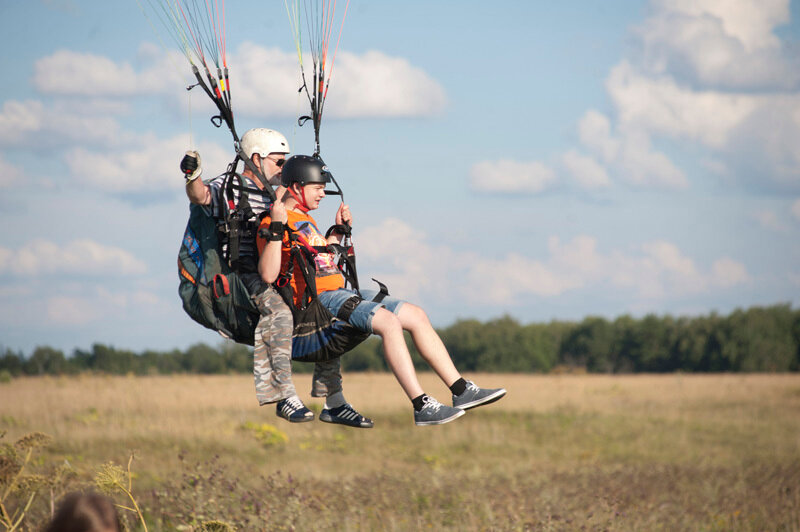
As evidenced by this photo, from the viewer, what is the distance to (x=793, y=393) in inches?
1722

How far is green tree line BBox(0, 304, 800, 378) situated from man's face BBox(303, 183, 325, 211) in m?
58.8

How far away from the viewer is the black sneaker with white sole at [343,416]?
6.47 m

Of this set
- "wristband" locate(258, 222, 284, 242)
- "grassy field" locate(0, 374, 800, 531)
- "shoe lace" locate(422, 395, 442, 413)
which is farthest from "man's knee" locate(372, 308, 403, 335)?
"grassy field" locate(0, 374, 800, 531)

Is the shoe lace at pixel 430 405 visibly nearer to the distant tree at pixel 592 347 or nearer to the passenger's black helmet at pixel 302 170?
the passenger's black helmet at pixel 302 170

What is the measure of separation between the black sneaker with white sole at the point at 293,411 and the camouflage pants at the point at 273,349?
0.06m

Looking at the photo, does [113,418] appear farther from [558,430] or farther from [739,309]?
[739,309]

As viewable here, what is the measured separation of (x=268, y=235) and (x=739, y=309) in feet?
257

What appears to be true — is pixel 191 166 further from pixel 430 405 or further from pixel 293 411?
pixel 430 405

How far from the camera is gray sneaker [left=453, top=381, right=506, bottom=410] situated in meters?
5.81

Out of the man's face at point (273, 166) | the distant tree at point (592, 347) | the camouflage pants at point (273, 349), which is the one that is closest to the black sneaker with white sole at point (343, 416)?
the camouflage pants at point (273, 349)

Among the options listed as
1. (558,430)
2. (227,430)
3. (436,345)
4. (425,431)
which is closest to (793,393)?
(558,430)

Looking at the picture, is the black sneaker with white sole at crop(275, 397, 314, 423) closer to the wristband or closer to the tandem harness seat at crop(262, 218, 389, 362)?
the tandem harness seat at crop(262, 218, 389, 362)

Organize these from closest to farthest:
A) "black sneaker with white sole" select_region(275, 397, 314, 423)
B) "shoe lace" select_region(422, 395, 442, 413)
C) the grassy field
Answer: "shoe lace" select_region(422, 395, 442, 413), "black sneaker with white sole" select_region(275, 397, 314, 423), the grassy field

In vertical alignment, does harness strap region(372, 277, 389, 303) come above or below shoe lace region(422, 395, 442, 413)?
above
